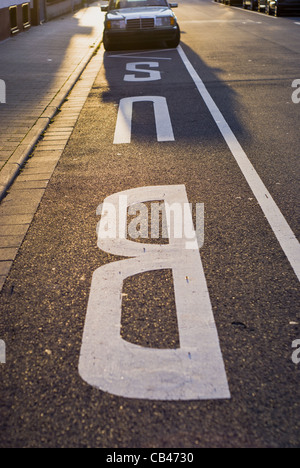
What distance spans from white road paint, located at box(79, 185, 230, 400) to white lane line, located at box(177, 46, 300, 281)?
0.71 metres

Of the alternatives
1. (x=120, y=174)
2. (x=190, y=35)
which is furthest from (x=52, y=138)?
(x=190, y=35)

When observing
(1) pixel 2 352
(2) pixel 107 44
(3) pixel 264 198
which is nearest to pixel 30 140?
(3) pixel 264 198

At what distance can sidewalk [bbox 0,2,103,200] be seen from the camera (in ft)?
23.8

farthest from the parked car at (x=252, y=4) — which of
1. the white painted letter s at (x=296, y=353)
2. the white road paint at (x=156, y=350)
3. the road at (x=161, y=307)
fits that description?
the white painted letter s at (x=296, y=353)

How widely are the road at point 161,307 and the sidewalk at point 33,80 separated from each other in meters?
0.68

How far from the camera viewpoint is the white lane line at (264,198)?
4297 mm

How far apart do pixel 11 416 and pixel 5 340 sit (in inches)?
27.1

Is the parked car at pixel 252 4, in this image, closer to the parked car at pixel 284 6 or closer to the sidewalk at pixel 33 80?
the parked car at pixel 284 6

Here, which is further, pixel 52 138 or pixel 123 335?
pixel 52 138

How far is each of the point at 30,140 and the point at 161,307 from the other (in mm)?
4601

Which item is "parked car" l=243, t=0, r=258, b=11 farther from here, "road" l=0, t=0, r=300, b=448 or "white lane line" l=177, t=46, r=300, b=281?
"road" l=0, t=0, r=300, b=448

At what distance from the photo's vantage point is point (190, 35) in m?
20.9

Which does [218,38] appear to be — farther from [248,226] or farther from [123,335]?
[123,335]
